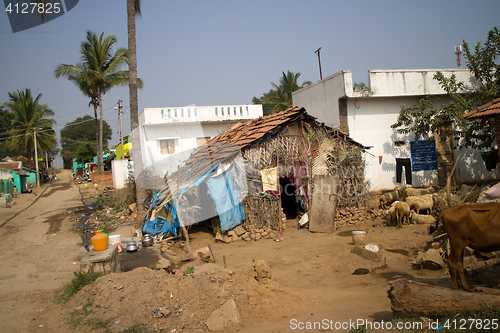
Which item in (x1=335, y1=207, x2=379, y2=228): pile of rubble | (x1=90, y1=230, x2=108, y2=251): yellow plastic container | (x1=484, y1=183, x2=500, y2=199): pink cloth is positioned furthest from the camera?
(x1=335, y1=207, x2=379, y2=228): pile of rubble

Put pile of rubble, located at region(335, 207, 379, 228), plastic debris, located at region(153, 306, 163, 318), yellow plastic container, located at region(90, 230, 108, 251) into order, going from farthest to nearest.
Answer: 1. pile of rubble, located at region(335, 207, 379, 228)
2. yellow plastic container, located at region(90, 230, 108, 251)
3. plastic debris, located at region(153, 306, 163, 318)

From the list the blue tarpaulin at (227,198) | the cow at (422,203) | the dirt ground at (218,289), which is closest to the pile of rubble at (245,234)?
Answer: the blue tarpaulin at (227,198)

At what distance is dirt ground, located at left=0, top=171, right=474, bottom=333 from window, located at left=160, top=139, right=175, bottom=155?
11126 mm

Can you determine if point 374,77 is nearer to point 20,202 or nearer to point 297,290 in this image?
point 297,290

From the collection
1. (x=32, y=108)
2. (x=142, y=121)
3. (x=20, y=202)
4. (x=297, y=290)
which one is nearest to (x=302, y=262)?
(x=297, y=290)

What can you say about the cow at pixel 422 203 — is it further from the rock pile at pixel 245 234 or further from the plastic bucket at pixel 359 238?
the rock pile at pixel 245 234

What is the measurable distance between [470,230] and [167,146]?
17.5m

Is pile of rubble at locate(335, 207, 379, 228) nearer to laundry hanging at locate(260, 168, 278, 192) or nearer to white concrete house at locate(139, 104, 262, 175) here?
laundry hanging at locate(260, 168, 278, 192)

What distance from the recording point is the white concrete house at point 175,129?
1886cm

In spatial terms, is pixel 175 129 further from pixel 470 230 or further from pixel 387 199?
pixel 470 230

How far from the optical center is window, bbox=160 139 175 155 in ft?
63.9

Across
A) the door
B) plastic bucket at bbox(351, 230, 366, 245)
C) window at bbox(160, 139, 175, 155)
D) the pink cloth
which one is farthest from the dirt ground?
window at bbox(160, 139, 175, 155)

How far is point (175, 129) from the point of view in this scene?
1945 cm

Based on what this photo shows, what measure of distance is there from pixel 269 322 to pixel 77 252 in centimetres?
670
